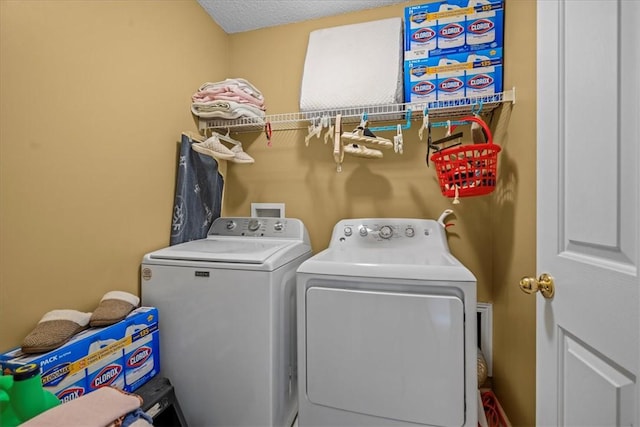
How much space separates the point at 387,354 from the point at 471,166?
0.92m

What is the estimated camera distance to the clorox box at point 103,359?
0.87 metres

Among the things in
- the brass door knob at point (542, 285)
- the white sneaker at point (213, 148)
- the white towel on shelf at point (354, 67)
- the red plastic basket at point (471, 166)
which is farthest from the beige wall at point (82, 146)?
the brass door knob at point (542, 285)

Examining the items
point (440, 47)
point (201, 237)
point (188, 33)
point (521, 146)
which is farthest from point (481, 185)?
point (188, 33)

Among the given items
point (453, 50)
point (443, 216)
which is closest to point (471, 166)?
point (443, 216)

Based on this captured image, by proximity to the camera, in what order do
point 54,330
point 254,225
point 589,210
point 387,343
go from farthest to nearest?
point 254,225 < point 387,343 < point 54,330 < point 589,210

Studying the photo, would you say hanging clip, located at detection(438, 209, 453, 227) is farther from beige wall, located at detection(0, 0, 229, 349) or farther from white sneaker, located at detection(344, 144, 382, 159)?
beige wall, located at detection(0, 0, 229, 349)

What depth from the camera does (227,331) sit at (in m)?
1.24

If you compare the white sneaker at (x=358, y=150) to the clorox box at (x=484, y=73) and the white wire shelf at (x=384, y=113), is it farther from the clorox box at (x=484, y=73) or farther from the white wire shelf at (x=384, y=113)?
the clorox box at (x=484, y=73)

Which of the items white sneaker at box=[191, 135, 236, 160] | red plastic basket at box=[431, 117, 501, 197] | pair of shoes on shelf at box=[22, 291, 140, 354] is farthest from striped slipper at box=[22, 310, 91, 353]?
red plastic basket at box=[431, 117, 501, 197]

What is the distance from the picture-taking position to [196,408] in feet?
4.24

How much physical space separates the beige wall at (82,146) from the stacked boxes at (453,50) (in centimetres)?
144

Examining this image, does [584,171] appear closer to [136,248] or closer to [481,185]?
[481,185]

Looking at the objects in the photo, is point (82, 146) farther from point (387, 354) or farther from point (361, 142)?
point (387, 354)

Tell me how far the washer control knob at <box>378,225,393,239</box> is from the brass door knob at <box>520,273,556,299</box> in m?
0.84
